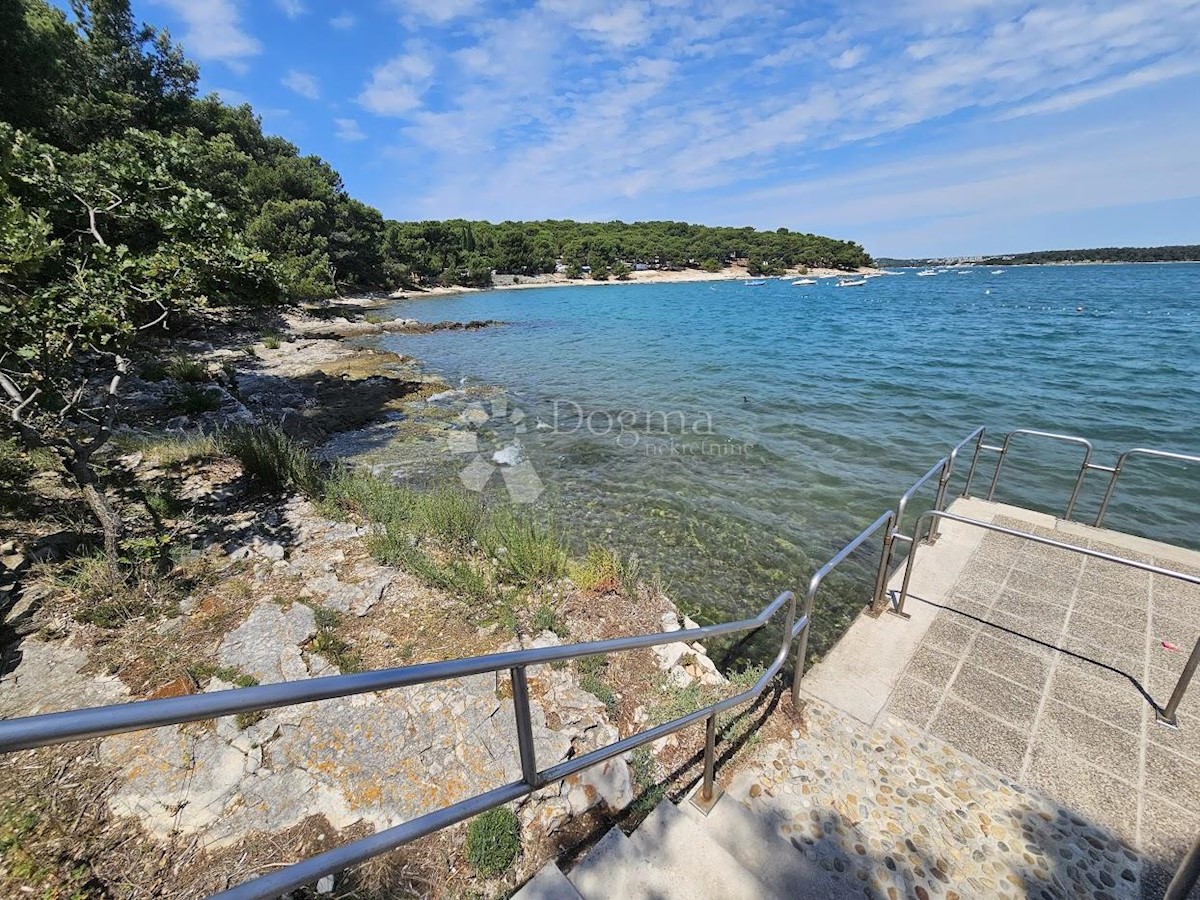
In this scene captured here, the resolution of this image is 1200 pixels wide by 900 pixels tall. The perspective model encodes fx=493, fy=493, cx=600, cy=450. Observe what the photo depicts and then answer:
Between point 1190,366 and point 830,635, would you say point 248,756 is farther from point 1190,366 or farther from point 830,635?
point 1190,366

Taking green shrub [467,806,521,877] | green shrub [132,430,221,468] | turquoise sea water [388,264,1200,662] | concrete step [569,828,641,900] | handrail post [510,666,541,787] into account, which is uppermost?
handrail post [510,666,541,787]

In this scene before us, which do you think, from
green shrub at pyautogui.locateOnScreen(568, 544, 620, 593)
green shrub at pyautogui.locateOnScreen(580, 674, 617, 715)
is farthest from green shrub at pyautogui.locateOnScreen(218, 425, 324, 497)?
green shrub at pyautogui.locateOnScreen(580, 674, 617, 715)

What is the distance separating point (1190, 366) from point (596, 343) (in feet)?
77.7

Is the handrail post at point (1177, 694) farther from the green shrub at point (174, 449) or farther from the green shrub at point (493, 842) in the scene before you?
the green shrub at point (174, 449)

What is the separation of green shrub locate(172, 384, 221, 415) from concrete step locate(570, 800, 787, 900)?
12492mm

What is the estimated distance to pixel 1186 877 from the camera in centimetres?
157

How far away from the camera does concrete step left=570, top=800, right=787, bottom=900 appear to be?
7.63 ft

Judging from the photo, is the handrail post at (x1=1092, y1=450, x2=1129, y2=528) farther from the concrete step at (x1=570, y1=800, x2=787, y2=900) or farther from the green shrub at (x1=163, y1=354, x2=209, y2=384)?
the green shrub at (x1=163, y1=354, x2=209, y2=384)

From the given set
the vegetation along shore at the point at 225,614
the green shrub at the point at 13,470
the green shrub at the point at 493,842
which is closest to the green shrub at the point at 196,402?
the vegetation along shore at the point at 225,614

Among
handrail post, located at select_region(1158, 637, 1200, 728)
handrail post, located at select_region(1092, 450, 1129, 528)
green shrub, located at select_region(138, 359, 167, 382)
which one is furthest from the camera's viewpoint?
green shrub, located at select_region(138, 359, 167, 382)

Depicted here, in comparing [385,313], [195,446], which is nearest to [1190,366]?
[195,446]

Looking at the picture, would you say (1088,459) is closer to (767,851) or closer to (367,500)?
(767,851)

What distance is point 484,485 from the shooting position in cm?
888

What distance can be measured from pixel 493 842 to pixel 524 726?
139cm
